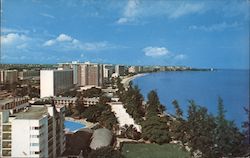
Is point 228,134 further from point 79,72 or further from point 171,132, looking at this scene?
point 79,72

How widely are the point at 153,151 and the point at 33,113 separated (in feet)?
5.65

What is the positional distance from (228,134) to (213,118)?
0.28 meters

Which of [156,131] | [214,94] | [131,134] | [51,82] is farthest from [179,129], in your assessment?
[51,82]

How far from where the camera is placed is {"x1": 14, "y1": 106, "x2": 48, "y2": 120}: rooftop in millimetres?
3000

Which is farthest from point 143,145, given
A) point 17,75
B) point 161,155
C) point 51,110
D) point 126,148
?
point 17,75

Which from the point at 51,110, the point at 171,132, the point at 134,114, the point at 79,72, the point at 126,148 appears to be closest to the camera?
the point at 51,110

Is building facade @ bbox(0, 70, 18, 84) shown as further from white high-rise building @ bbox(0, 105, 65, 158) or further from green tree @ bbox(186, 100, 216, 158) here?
green tree @ bbox(186, 100, 216, 158)

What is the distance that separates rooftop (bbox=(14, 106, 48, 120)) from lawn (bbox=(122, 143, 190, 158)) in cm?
118

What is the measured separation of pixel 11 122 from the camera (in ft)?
9.63

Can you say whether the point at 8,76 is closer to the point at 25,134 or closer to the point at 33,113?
the point at 33,113

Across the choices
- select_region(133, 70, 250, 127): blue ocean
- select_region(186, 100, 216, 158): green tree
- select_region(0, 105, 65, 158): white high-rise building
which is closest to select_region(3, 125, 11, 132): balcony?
select_region(0, 105, 65, 158): white high-rise building

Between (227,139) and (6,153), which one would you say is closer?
(6,153)

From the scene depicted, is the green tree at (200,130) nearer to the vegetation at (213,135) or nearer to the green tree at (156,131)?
the vegetation at (213,135)

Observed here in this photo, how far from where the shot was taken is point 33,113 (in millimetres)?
3166
